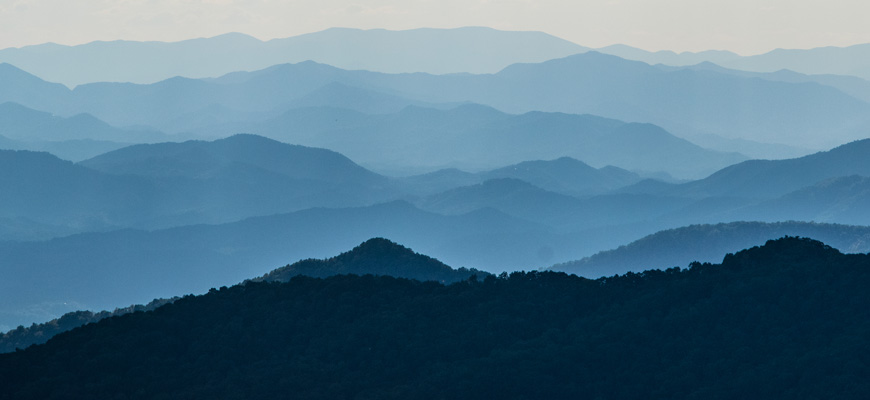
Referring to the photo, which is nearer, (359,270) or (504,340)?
(504,340)

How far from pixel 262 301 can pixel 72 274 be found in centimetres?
14032

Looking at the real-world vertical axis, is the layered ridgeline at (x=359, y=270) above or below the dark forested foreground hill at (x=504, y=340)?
above

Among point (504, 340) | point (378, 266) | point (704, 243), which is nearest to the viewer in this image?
point (504, 340)

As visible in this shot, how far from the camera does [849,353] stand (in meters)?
47.7

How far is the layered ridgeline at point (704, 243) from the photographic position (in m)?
123

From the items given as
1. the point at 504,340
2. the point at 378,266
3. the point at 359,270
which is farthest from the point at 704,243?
the point at 504,340

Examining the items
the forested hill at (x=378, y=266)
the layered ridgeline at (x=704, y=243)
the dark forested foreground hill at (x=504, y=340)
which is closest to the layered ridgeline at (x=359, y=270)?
the forested hill at (x=378, y=266)

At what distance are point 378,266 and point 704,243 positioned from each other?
177 feet

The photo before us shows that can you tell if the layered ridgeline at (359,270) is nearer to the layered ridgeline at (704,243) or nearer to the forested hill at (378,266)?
the forested hill at (378,266)

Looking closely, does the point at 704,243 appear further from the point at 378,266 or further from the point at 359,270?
the point at 359,270

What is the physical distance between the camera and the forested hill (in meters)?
83.1

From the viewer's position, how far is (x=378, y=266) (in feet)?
276

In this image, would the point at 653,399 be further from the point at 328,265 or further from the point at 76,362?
the point at 328,265

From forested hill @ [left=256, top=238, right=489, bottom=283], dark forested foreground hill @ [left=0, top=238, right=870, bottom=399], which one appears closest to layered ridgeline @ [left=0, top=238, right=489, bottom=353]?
forested hill @ [left=256, top=238, right=489, bottom=283]
